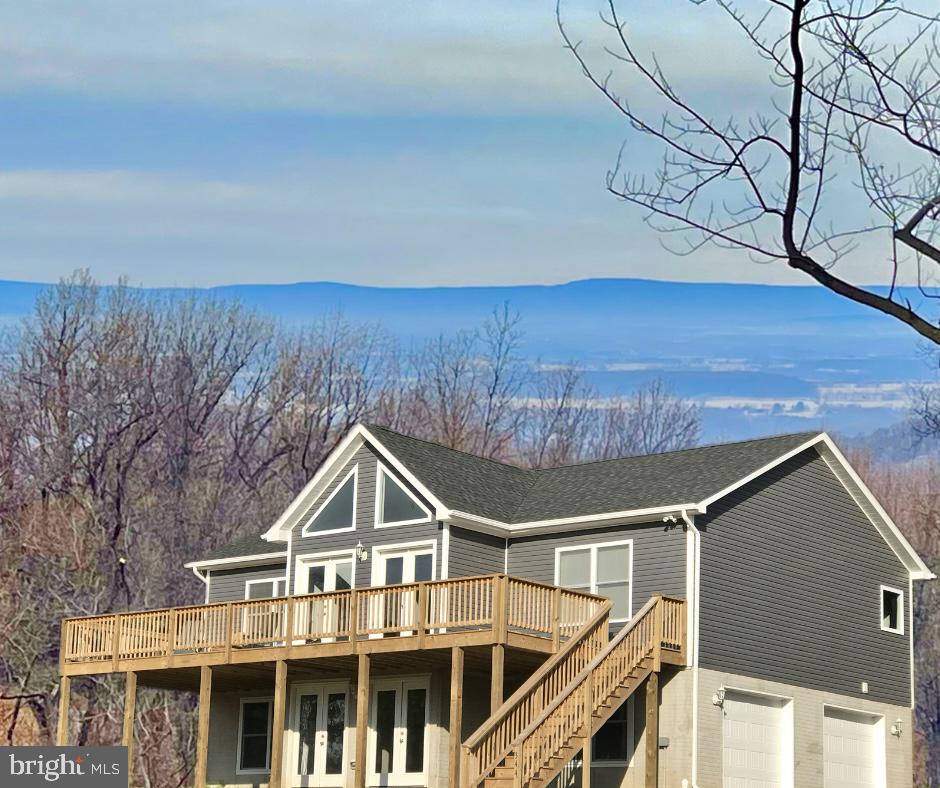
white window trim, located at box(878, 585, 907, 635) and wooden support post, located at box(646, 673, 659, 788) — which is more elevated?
white window trim, located at box(878, 585, 907, 635)

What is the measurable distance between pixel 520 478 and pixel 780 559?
6.30 metres

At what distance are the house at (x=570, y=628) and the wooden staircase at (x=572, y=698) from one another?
0.05 metres

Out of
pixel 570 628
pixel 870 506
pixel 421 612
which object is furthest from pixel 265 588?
pixel 870 506

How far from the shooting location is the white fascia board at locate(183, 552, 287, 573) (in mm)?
35375

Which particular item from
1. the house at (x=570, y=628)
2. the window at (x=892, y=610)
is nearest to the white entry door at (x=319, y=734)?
the house at (x=570, y=628)

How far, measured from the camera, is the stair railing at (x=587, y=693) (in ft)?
79.9

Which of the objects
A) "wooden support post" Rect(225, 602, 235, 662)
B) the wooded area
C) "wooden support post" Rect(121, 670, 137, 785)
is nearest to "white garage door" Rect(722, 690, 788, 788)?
"wooden support post" Rect(225, 602, 235, 662)

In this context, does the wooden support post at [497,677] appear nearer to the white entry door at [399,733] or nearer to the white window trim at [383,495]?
the white entry door at [399,733]

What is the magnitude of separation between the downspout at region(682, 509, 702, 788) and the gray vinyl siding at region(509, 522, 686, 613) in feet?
0.69

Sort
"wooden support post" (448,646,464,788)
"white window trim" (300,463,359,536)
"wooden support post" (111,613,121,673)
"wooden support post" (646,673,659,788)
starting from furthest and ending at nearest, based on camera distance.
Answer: "white window trim" (300,463,359,536)
"wooden support post" (111,613,121,673)
"wooden support post" (646,673,659,788)
"wooden support post" (448,646,464,788)

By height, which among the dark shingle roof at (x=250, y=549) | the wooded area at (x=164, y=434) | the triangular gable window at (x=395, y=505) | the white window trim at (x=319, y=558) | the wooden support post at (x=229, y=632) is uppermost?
the wooded area at (x=164, y=434)

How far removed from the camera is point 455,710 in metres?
26.0

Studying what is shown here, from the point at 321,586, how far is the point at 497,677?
741 centimetres

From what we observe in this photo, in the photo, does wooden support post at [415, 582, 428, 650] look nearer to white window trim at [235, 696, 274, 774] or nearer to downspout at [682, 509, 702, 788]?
downspout at [682, 509, 702, 788]
